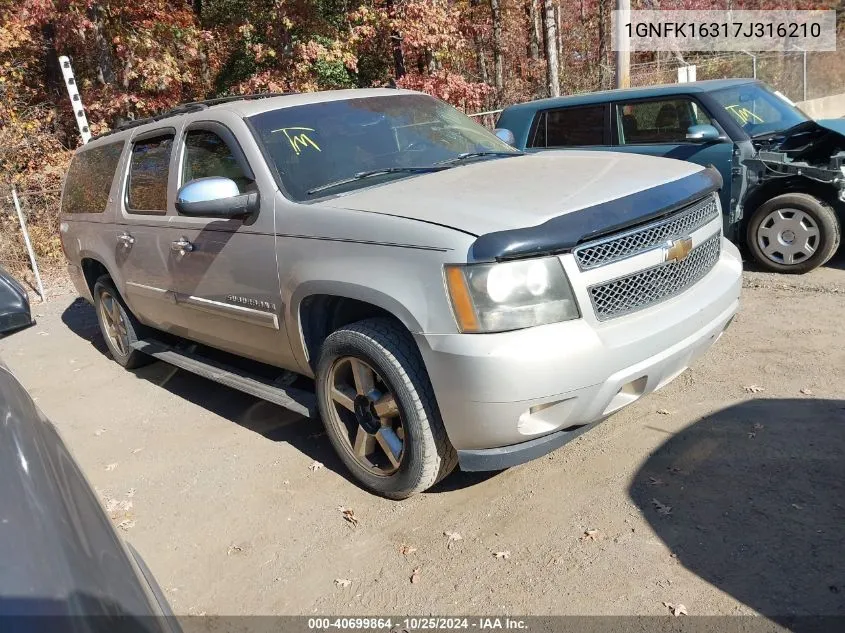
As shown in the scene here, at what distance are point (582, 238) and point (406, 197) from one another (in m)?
0.89

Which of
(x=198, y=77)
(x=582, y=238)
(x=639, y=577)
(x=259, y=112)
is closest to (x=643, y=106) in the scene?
(x=259, y=112)

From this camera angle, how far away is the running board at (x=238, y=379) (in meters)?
3.81

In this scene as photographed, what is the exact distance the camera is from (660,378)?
10.2ft

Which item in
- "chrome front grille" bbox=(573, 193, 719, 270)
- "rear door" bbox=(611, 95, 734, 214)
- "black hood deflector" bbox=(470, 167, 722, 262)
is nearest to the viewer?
"black hood deflector" bbox=(470, 167, 722, 262)

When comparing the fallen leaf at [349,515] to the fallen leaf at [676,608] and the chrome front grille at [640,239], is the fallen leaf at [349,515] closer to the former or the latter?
the fallen leaf at [676,608]

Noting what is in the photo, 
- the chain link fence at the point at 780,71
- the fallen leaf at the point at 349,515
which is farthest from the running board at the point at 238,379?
the chain link fence at the point at 780,71

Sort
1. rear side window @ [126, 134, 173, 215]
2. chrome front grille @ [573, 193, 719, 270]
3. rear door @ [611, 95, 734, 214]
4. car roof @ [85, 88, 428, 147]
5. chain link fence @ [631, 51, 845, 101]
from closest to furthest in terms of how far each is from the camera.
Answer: chrome front grille @ [573, 193, 719, 270]
car roof @ [85, 88, 428, 147]
rear side window @ [126, 134, 173, 215]
rear door @ [611, 95, 734, 214]
chain link fence @ [631, 51, 845, 101]

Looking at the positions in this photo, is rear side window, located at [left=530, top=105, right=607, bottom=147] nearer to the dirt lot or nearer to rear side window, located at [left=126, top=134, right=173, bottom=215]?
the dirt lot

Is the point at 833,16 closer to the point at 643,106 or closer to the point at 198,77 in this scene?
the point at 198,77

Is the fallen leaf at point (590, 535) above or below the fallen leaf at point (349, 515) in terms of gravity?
above

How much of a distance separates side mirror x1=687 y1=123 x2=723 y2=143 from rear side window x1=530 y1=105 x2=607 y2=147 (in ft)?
3.39

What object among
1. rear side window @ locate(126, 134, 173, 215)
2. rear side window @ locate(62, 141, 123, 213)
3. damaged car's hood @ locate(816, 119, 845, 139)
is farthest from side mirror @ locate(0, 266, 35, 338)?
damaged car's hood @ locate(816, 119, 845, 139)

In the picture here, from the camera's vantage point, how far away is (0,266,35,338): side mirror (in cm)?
209

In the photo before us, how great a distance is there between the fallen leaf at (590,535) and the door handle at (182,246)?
2727 millimetres
